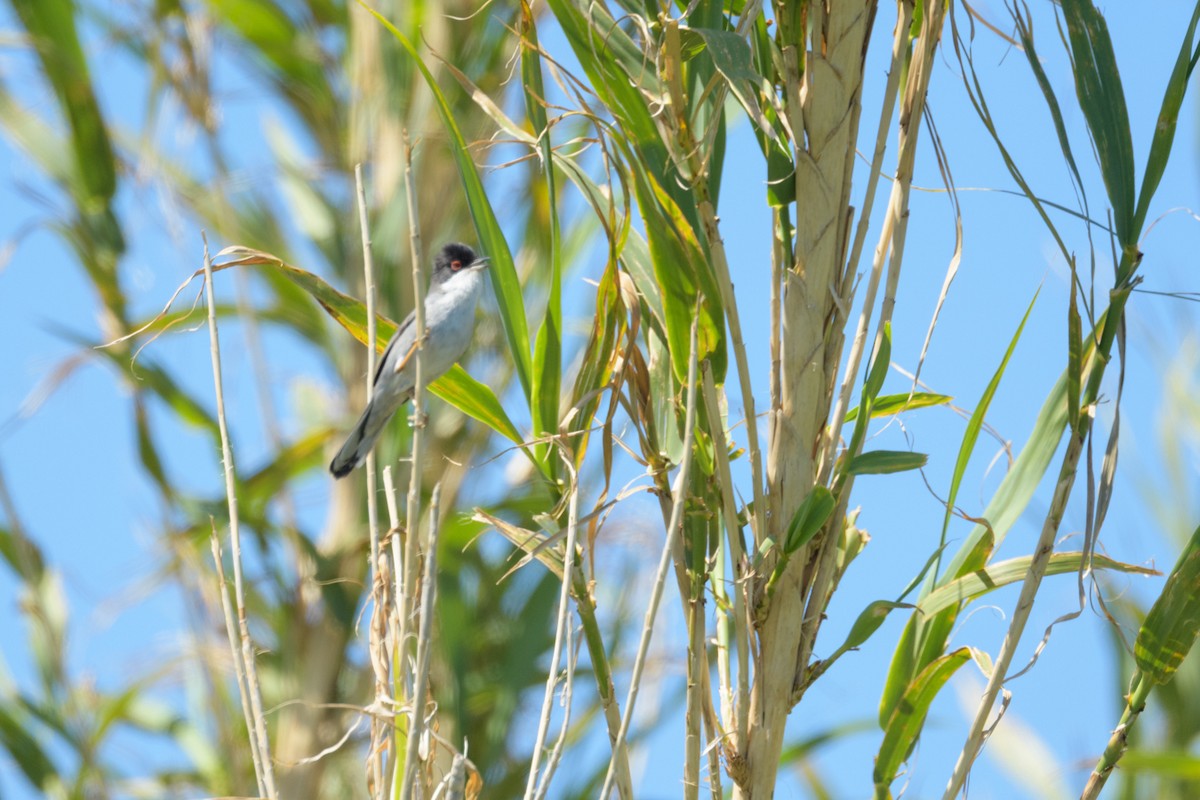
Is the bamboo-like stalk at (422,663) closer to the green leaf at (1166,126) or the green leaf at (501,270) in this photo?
the green leaf at (501,270)

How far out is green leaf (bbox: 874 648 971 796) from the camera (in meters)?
1.35

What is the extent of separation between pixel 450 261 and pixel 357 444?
56 cm

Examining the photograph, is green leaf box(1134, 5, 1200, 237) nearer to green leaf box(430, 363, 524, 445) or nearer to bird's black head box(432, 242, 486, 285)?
green leaf box(430, 363, 524, 445)

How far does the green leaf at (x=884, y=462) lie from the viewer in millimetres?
1235

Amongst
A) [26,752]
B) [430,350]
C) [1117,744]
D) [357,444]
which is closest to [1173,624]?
[1117,744]

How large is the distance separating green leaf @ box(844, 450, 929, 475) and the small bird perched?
852 mm

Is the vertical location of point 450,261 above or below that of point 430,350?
above

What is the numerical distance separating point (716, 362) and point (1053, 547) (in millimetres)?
370

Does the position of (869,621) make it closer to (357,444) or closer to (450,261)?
(357,444)

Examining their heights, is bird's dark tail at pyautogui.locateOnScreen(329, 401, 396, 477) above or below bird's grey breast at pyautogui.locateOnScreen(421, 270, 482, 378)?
below

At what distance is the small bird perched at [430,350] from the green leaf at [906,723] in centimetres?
90

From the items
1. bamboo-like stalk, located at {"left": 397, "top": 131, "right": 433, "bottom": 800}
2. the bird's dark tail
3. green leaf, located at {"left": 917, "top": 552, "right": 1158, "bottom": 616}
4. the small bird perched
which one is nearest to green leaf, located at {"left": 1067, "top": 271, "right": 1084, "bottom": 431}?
green leaf, located at {"left": 917, "top": 552, "right": 1158, "bottom": 616}

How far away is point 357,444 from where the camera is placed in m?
2.22

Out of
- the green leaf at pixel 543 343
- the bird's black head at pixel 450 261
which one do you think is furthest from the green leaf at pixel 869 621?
the bird's black head at pixel 450 261
